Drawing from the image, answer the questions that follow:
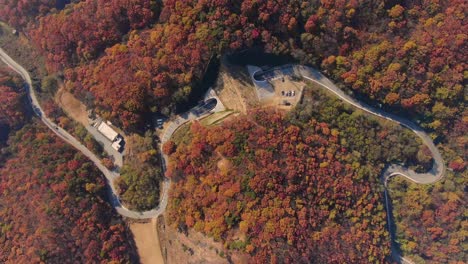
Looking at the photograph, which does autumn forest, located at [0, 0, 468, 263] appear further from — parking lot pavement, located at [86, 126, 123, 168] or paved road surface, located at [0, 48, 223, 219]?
parking lot pavement, located at [86, 126, 123, 168]

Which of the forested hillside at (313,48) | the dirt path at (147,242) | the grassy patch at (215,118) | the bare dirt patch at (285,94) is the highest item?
the forested hillside at (313,48)

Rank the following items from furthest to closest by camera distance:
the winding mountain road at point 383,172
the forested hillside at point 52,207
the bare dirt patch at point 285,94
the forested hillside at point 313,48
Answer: the winding mountain road at point 383,172, the bare dirt patch at point 285,94, the forested hillside at point 313,48, the forested hillside at point 52,207

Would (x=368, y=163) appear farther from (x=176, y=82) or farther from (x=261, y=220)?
(x=176, y=82)

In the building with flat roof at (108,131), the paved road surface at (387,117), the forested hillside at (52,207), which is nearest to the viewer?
the forested hillside at (52,207)

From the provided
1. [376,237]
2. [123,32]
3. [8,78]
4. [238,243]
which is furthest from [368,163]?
[8,78]

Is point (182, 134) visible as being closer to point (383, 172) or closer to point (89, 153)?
point (89, 153)

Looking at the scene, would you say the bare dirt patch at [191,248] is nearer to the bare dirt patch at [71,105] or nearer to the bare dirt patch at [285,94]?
the bare dirt patch at [285,94]

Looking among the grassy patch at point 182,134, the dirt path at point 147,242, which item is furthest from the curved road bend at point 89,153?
the dirt path at point 147,242
